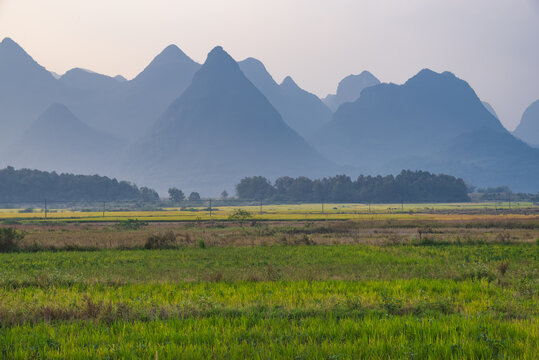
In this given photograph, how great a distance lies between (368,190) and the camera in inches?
7018

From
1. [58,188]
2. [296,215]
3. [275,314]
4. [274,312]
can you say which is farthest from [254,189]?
[275,314]

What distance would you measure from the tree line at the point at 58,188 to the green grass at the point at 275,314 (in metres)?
155

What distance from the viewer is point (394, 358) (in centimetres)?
882

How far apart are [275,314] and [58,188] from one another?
174m

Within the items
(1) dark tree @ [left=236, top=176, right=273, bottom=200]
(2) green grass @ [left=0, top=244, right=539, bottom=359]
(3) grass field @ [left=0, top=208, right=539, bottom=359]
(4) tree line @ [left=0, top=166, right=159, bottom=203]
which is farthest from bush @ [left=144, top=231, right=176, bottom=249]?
(1) dark tree @ [left=236, top=176, right=273, bottom=200]

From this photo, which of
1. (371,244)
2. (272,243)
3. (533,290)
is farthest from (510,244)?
(533,290)

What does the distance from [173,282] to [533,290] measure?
38.8ft

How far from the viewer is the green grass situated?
9.41 m

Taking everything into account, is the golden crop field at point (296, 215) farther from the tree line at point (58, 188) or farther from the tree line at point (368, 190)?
the tree line at point (368, 190)

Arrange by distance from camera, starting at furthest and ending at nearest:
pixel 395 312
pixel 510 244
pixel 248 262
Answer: pixel 510 244, pixel 248 262, pixel 395 312

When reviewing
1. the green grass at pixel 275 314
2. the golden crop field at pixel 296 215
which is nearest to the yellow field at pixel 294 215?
the golden crop field at pixel 296 215

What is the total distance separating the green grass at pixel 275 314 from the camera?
370 inches

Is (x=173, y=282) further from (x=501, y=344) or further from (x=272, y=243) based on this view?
(x=272, y=243)

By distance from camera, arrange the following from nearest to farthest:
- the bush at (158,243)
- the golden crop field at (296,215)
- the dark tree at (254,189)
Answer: the bush at (158,243)
the golden crop field at (296,215)
the dark tree at (254,189)
